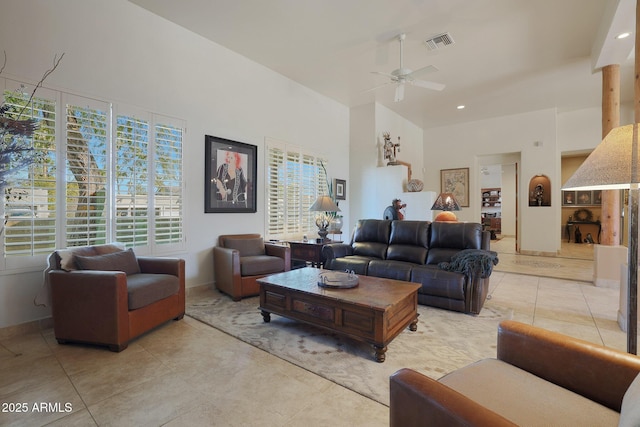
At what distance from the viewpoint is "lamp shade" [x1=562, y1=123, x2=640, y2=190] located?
3.87 ft

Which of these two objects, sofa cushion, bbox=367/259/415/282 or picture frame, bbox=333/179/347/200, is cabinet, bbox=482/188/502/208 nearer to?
picture frame, bbox=333/179/347/200

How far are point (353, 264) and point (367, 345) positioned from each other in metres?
1.45

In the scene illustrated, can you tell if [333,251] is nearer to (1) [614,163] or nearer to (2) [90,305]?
(2) [90,305]

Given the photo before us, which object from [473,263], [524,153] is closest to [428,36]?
[473,263]

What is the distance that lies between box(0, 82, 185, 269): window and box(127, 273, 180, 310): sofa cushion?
2.52 feet

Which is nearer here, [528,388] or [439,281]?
[528,388]

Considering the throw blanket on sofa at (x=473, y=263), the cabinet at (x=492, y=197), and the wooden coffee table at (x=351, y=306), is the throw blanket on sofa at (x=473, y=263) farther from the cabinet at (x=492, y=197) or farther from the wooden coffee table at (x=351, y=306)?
the cabinet at (x=492, y=197)

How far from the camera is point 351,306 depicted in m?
2.34

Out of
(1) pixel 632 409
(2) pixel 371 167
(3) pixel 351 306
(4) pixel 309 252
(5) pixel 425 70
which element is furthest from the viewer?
(2) pixel 371 167

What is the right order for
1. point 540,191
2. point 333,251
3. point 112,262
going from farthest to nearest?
1. point 540,191
2. point 333,251
3. point 112,262

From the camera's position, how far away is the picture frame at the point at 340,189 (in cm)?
651

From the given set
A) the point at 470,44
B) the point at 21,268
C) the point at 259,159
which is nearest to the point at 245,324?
the point at 21,268

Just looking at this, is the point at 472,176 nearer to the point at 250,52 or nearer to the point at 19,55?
the point at 250,52

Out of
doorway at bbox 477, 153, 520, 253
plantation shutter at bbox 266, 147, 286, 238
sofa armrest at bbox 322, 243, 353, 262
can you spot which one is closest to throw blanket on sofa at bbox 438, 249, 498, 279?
sofa armrest at bbox 322, 243, 353, 262
